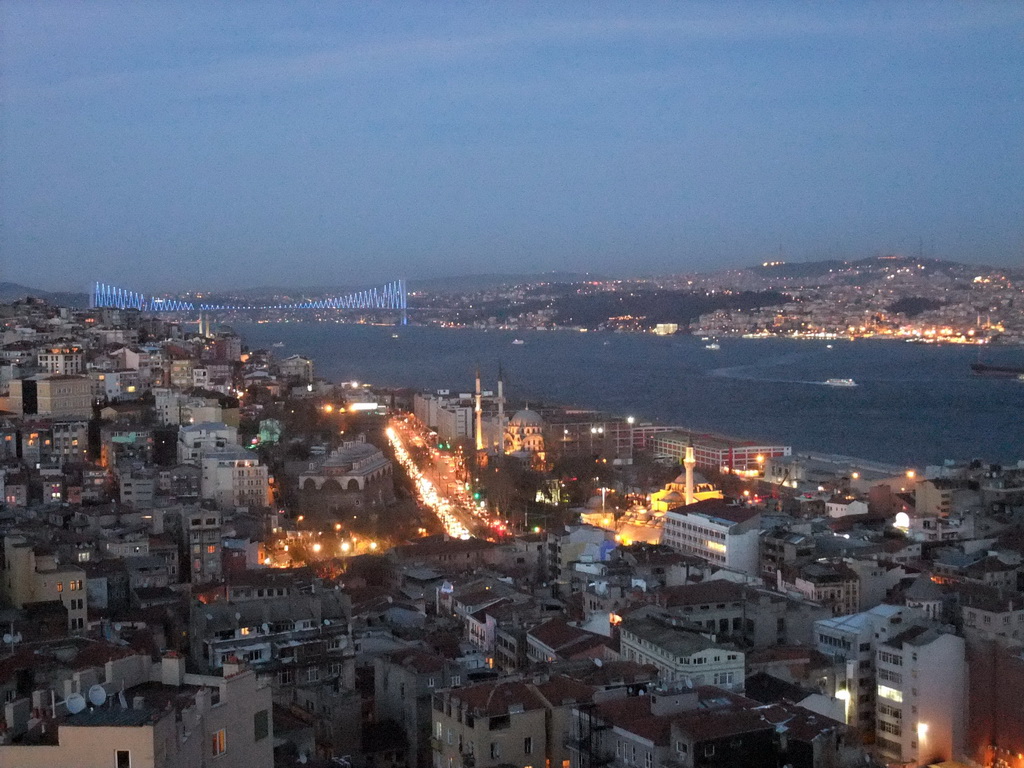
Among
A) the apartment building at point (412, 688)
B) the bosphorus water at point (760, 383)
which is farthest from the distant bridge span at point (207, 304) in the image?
the apartment building at point (412, 688)

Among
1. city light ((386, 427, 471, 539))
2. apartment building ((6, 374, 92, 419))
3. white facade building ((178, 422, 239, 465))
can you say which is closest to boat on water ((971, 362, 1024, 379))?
city light ((386, 427, 471, 539))

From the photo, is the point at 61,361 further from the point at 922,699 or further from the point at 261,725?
the point at 261,725

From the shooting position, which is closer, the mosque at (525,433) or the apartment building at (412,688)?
the apartment building at (412,688)

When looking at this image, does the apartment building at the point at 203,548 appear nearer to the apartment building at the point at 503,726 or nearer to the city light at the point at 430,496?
the city light at the point at 430,496

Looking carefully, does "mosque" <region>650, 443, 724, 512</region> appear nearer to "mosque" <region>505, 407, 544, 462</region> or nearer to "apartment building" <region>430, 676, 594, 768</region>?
"mosque" <region>505, 407, 544, 462</region>

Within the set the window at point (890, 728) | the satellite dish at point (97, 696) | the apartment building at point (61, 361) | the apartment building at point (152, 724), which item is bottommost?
the window at point (890, 728)

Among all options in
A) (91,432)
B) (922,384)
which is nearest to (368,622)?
(91,432)
